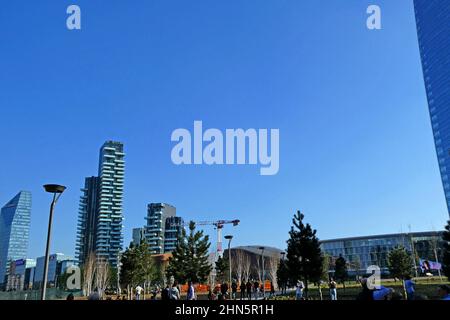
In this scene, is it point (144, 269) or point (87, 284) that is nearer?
point (144, 269)

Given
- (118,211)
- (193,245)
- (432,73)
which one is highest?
(432,73)

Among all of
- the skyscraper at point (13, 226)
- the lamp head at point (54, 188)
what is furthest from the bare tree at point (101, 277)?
the skyscraper at point (13, 226)

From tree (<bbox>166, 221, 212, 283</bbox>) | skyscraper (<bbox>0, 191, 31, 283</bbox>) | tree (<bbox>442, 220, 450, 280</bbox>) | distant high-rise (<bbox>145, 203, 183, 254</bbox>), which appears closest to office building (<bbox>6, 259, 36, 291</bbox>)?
skyscraper (<bbox>0, 191, 31, 283</bbox>)

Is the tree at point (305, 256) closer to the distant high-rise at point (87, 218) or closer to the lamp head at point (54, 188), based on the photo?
the lamp head at point (54, 188)

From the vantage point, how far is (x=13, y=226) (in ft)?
624

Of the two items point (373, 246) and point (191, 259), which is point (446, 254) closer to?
point (191, 259)

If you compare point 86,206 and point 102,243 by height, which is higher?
point 86,206

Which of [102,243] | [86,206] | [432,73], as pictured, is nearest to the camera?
[432,73]

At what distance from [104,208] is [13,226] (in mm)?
65052

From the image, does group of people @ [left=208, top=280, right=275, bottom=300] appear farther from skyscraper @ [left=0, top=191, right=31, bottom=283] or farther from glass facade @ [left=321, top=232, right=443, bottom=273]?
skyscraper @ [left=0, top=191, right=31, bottom=283]

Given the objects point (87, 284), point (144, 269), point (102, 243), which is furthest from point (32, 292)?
point (102, 243)

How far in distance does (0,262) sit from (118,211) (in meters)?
56.5
